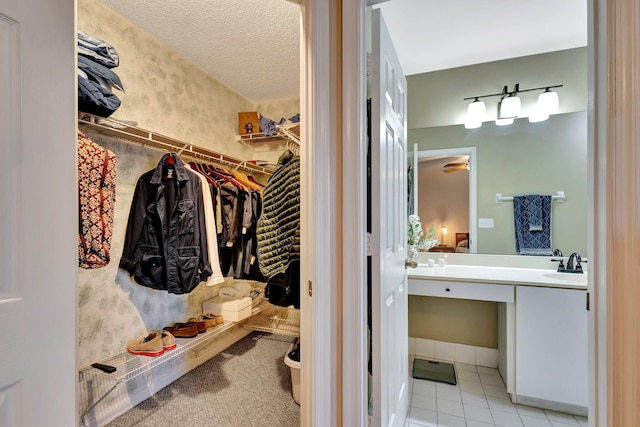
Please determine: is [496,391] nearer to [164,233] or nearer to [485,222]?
[485,222]

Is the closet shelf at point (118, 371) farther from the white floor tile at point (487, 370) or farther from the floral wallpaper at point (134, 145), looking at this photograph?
the white floor tile at point (487, 370)

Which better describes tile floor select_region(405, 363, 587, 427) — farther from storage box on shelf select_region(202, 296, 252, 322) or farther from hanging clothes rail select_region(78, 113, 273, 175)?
hanging clothes rail select_region(78, 113, 273, 175)

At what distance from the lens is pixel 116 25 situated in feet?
5.95

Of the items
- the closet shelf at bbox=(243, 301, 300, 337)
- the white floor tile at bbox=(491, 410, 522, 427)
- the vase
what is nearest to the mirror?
the vase

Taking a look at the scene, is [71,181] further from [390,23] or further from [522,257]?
[522,257]

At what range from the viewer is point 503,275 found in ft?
6.93

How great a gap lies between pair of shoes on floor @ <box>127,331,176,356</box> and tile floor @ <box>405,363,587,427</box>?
160cm

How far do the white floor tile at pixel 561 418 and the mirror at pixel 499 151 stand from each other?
3.61 ft

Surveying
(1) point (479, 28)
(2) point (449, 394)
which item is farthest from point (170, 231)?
(1) point (479, 28)

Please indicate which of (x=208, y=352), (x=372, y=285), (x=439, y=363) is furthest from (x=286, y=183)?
(x=439, y=363)

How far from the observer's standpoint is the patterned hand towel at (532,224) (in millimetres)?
2230

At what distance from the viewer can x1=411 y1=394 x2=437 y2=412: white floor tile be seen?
1.86 metres

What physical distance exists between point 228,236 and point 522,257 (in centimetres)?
240

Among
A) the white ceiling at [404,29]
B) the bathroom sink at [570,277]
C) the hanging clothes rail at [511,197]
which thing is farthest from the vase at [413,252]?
the white ceiling at [404,29]
